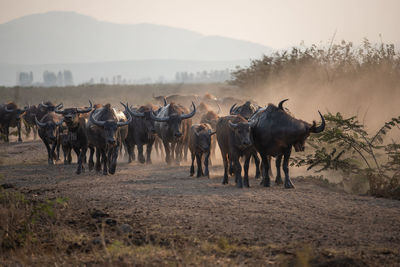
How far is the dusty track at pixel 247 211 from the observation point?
746 cm

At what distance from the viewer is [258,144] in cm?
1307

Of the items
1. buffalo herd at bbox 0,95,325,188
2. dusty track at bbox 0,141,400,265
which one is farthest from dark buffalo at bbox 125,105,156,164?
dusty track at bbox 0,141,400,265

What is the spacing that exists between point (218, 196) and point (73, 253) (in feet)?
15.2

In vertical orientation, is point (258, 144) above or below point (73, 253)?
above

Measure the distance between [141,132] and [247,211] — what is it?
11207mm

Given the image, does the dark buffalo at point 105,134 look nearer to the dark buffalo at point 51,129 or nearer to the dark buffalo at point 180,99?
the dark buffalo at point 51,129

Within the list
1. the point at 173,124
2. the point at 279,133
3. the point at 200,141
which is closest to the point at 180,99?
the point at 173,124

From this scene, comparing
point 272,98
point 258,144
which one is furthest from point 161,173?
point 272,98

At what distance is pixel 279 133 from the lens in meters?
12.6

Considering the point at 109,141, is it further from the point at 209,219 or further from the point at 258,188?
the point at 209,219

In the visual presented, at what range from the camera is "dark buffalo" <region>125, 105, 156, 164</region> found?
1991cm

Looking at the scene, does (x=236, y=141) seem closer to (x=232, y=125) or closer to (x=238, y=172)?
(x=232, y=125)

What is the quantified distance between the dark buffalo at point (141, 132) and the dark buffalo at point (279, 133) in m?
7.54

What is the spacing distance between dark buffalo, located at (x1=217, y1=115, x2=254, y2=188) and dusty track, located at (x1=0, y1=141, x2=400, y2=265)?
54 cm
